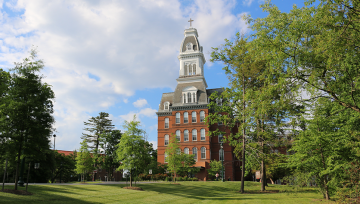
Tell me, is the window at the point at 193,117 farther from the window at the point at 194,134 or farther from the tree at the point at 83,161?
the tree at the point at 83,161

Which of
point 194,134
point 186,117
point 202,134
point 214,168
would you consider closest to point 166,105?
point 186,117

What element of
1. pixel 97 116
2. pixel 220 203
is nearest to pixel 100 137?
pixel 97 116

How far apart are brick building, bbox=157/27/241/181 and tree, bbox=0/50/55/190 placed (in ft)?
108

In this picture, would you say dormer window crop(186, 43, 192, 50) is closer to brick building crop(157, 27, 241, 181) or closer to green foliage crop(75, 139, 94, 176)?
brick building crop(157, 27, 241, 181)

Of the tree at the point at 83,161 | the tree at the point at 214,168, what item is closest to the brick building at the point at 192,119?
the tree at the point at 214,168

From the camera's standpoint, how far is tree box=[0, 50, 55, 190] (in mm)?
15828

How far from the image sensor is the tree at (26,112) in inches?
623

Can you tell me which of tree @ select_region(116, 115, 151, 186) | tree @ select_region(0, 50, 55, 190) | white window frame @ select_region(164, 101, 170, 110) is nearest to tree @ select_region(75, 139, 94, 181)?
tree @ select_region(116, 115, 151, 186)

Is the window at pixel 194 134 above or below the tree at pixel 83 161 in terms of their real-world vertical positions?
above

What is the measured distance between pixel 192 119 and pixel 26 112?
3824 cm

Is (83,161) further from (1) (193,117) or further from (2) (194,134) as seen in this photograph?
(1) (193,117)

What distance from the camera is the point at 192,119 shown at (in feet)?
172

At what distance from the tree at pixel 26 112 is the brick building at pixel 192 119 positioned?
32.9 m

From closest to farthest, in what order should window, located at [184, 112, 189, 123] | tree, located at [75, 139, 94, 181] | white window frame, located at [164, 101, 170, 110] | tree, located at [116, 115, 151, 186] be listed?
tree, located at [116, 115, 151, 186]
tree, located at [75, 139, 94, 181]
window, located at [184, 112, 189, 123]
white window frame, located at [164, 101, 170, 110]
